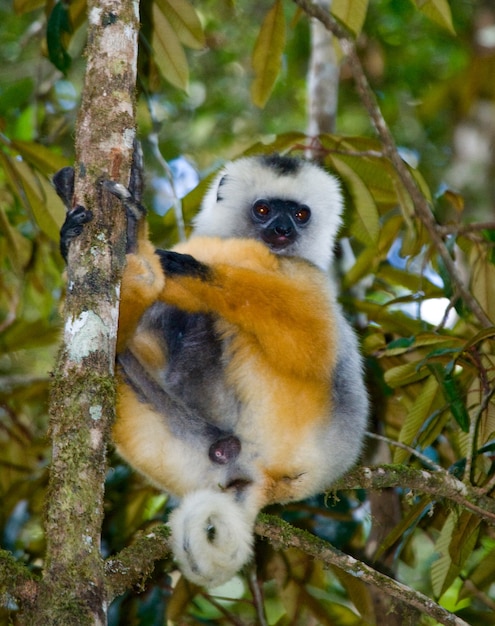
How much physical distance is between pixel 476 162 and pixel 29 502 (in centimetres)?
439

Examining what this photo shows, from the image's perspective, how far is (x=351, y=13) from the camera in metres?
4.10

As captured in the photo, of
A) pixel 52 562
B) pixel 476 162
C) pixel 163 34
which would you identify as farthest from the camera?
pixel 476 162

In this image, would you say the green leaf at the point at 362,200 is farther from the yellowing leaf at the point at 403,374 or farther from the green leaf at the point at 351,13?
the yellowing leaf at the point at 403,374

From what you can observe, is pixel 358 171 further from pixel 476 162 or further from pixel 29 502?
pixel 29 502

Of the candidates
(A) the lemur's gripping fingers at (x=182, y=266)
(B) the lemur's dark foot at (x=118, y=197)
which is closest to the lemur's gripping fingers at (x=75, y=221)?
(B) the lemur's dark foot at (x=118, y=197)

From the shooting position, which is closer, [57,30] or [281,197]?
[57,30]

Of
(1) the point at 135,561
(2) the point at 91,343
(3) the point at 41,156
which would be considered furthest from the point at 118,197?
(3) the point at 41,156

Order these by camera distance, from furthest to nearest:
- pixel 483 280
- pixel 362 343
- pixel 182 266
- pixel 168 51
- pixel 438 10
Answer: pixel 362 343 → pixel 168 51 → pixel 483 280 → pixel 438 10 → pixel 182 266

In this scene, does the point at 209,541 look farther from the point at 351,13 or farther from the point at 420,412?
the point at 351,13

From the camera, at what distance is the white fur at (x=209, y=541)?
2879 millimetres

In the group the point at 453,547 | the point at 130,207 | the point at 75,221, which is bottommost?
the point at 453,547

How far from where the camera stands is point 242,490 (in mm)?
3350

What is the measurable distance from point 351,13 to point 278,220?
1188 mm

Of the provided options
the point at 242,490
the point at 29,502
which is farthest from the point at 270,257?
the point at 29,502
